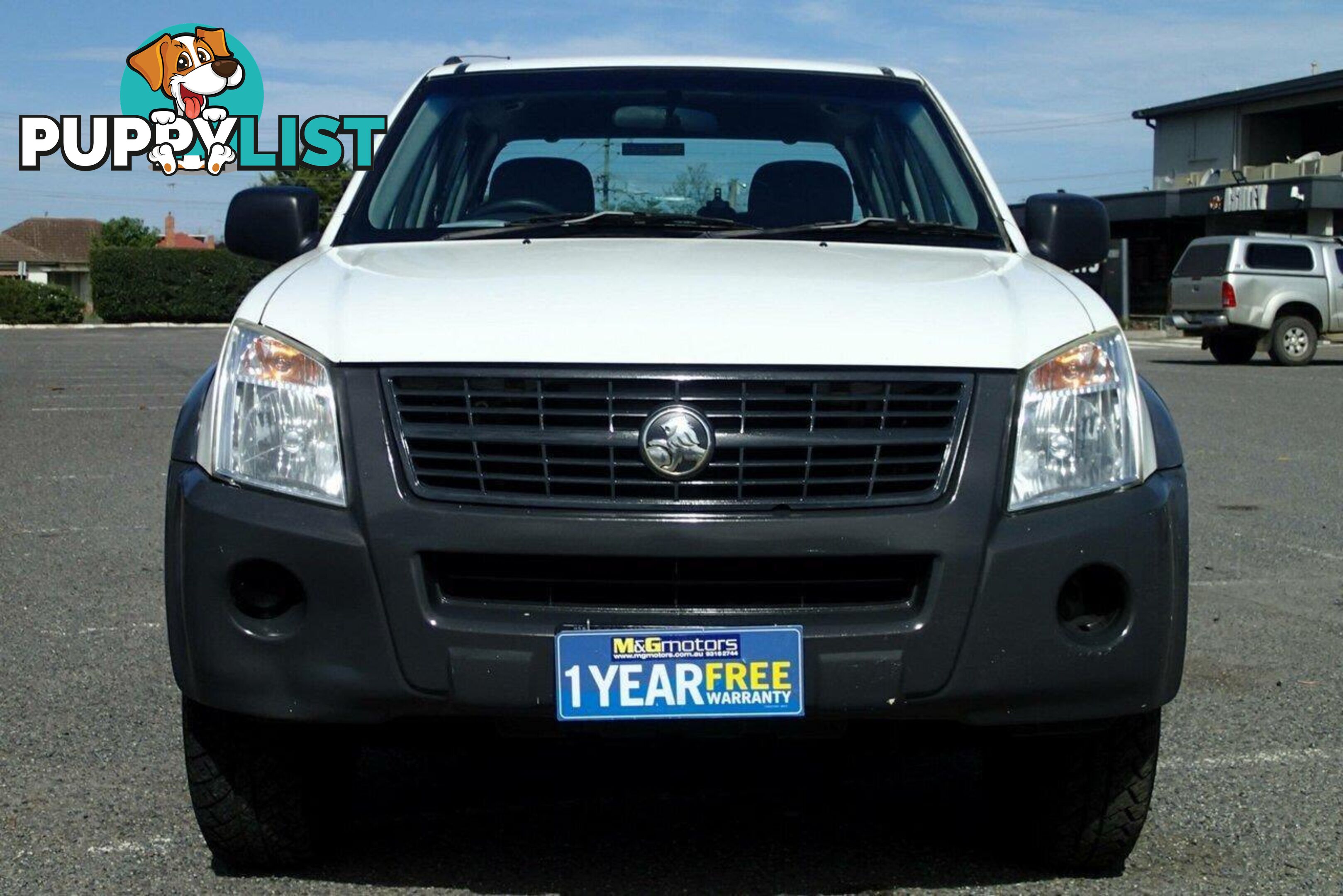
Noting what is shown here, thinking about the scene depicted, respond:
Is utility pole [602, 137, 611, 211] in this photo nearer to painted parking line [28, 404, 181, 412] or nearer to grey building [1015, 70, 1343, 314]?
painted parking line [28, 404, 181, 412]

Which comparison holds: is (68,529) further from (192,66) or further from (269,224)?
(192,66)

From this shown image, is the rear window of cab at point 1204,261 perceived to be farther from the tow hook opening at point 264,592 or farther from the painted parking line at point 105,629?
the tow hook opening at point 264,592

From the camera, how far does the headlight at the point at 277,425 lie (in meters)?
3.08

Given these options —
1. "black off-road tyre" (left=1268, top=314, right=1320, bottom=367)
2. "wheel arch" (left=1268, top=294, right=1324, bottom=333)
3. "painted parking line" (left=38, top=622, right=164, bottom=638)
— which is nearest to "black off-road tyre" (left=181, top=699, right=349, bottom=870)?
"painted parking line" (left=38, top=622, right=164, bottom=638)

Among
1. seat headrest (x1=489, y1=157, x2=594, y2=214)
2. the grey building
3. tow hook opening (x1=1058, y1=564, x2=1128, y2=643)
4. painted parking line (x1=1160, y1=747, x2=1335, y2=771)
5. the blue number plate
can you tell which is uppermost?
the grey building

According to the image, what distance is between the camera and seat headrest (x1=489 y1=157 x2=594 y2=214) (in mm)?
4555

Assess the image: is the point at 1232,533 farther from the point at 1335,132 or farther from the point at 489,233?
the point at 1335,132

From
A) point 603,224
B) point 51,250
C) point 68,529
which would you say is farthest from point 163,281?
point 51,250

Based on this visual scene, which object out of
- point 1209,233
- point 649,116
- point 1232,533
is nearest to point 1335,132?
point 1209,233

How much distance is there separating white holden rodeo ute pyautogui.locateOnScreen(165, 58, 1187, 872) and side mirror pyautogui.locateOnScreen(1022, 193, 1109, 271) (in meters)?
1.00

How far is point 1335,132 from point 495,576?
178 feet

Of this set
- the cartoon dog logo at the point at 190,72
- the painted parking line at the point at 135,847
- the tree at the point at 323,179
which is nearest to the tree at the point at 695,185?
the painted parking line at the point at 135,847

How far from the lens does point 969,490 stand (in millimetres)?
3023

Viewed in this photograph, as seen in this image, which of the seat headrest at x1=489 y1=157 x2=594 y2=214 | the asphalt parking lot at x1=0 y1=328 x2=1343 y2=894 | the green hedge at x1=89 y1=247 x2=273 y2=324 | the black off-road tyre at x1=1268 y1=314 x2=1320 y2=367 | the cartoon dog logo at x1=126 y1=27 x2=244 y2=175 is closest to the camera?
the asphalt parking lot at x1=0 y1=328 x2=1343 y2=894
